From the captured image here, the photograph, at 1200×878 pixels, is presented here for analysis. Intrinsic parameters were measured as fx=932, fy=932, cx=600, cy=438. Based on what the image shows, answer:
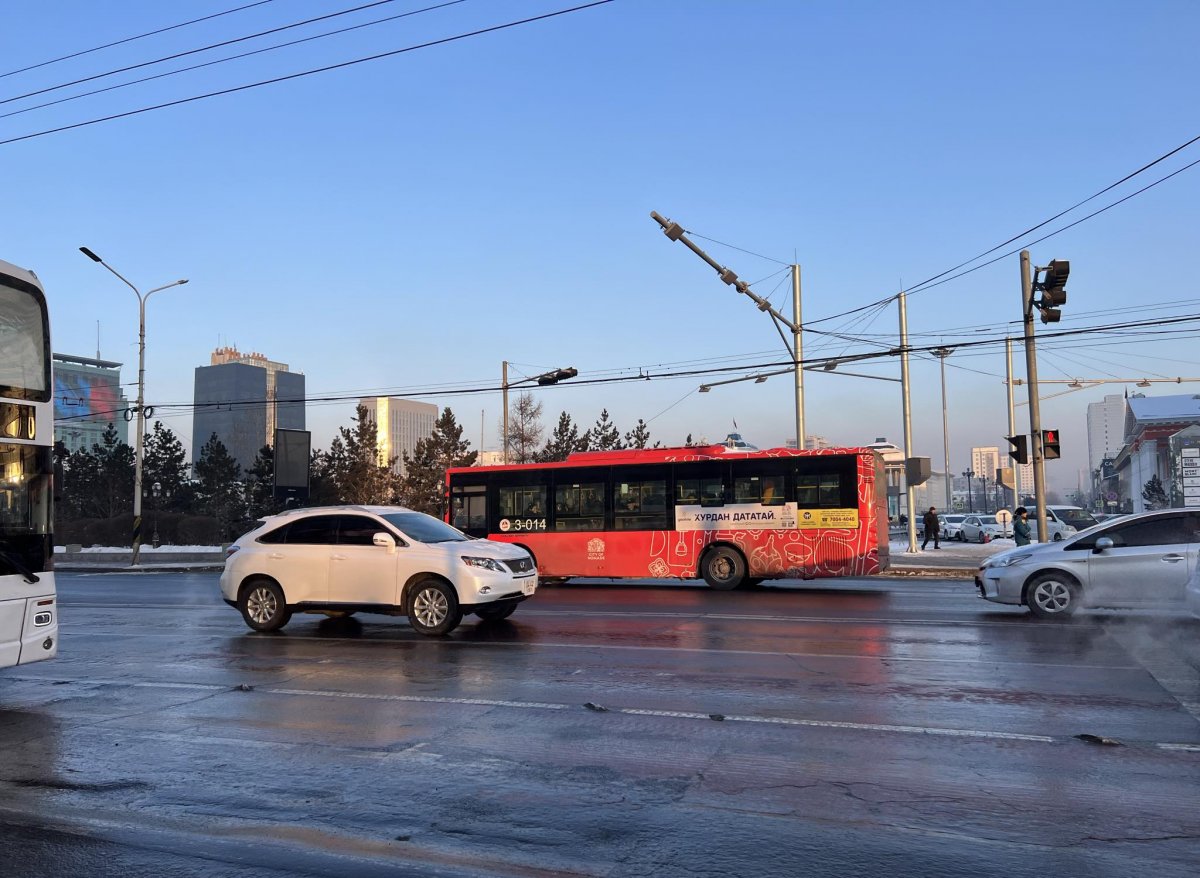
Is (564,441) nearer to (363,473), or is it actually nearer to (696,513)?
(363,473)

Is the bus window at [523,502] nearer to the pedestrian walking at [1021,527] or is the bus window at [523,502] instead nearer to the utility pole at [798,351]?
the utility pole at [798,351]

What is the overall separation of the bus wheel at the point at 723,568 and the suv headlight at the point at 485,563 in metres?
8.67

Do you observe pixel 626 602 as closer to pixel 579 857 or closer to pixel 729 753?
Result: pixel 729 753

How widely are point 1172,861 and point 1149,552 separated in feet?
32.3

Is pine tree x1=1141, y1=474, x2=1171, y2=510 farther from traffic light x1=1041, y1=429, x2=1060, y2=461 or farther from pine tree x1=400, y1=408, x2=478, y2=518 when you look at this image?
traffic light x1=1041, y1=429, x2=1060, y2=461

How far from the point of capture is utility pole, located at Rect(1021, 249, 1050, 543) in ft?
71.3

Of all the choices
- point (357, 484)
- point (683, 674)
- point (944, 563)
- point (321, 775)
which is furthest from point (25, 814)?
point (357, 484)

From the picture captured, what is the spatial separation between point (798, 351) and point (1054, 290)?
7.83 meters

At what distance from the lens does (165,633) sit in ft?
44.2

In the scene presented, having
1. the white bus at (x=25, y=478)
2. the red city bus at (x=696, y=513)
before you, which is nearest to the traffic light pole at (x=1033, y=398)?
the red city bus at (x=696, y=513)

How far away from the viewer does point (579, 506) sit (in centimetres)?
2166

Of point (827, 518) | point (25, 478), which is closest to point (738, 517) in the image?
point (827, 518)

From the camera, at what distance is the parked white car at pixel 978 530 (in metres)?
45.9

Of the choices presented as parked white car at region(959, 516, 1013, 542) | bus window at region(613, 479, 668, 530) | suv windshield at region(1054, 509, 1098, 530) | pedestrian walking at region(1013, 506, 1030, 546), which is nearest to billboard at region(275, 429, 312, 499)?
bus window at region(613, 479, 668, 530)
